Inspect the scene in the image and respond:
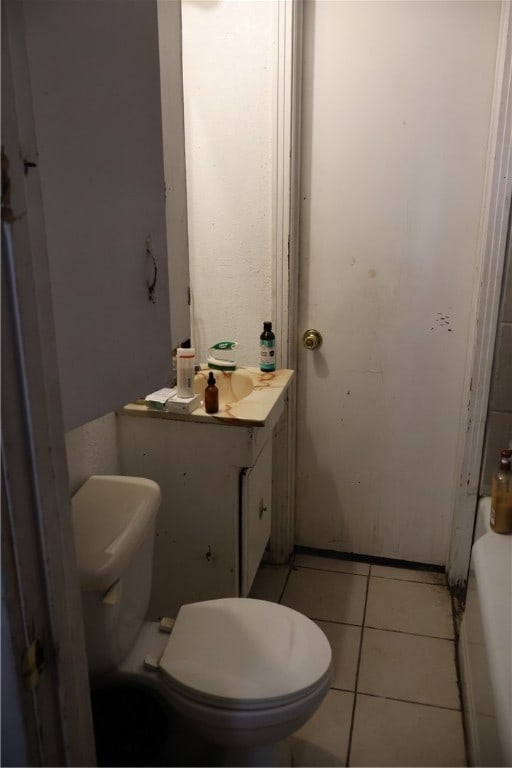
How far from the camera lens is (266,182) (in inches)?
81.8

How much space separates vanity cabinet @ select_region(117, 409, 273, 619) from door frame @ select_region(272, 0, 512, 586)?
1.87ft

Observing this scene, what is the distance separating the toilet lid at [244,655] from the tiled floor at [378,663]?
1.40 ft

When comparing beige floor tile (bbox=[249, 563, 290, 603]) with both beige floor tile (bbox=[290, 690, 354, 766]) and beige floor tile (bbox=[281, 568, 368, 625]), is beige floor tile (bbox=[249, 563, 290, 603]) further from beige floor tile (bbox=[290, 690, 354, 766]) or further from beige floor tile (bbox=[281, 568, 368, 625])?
beige floor tile (bbox=[290, 690, 354, 766])

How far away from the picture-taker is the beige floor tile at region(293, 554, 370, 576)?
2414 mm

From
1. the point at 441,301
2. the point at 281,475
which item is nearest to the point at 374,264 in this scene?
the point at 441,301

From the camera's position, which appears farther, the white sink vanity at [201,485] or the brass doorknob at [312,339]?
the brass doorknob at [312,339]

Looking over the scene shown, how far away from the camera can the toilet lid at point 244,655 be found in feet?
4.13

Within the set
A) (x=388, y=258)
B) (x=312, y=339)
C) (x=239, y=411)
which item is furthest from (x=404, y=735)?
(x=388, y=258)

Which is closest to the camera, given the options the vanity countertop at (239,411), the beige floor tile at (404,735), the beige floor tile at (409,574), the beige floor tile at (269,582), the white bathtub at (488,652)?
the white bathtub at (488,652)

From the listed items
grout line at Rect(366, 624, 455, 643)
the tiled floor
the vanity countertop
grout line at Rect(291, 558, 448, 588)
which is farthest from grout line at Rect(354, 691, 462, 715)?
the vanity countertop

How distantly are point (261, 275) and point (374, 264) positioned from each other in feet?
1.38

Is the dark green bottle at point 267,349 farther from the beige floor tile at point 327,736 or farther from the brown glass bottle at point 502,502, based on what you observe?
the beige floor tile at point 327,736

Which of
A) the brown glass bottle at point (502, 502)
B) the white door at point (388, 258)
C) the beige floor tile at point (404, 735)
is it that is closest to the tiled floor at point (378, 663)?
the beige floor tile at point (404, 735)

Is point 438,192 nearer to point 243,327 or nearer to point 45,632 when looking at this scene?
point 243,327
